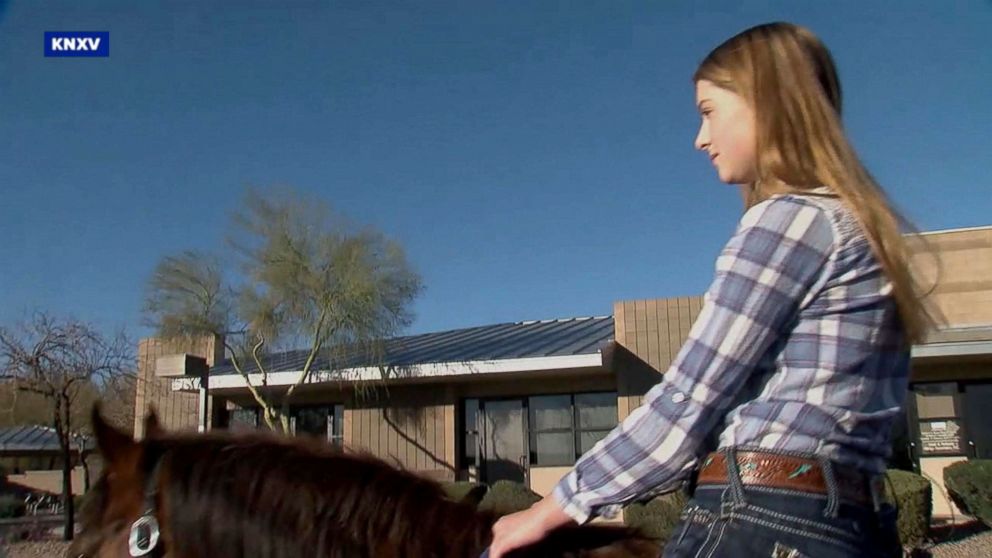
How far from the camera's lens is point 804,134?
1691mm

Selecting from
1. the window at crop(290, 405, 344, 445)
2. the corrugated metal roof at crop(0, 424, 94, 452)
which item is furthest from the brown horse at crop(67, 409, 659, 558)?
the corrugated metal roof at crop(0, 424, 94, 452)

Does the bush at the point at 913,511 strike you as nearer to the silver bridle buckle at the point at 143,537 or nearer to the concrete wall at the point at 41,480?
the silver bridle buckle at the point at 143,537

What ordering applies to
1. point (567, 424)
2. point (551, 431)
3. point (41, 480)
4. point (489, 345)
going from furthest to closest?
point (41, 480)
point (489, 345)
point (551, 431)
point (567, 424)

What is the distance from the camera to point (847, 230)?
158 cm

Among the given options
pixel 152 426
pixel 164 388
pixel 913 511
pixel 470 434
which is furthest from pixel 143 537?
pixel 164 388

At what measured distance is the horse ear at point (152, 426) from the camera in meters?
2.10

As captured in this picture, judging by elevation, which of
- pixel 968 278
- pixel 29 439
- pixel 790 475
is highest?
pixel 968 278

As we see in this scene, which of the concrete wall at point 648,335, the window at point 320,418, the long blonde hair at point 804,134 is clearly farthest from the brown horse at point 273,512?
the window at point 320,418

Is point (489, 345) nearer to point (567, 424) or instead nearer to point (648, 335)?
point (567, 424)

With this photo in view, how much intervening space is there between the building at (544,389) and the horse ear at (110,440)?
16.5m

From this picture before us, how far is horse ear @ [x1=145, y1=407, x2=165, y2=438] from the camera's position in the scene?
2104 mm

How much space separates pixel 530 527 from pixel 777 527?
0.43 meters

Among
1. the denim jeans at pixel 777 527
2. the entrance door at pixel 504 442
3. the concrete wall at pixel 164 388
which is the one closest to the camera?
the denim jeans at pixel 777 527

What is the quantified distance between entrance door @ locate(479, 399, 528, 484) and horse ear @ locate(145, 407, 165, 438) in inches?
754
